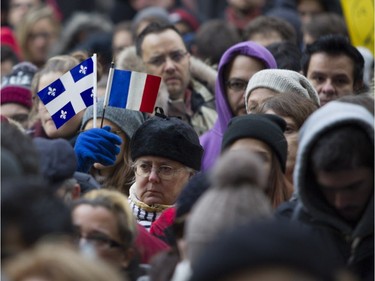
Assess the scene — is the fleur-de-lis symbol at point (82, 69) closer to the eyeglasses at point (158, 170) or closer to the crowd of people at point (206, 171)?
the crowd of people at point (206, 171)

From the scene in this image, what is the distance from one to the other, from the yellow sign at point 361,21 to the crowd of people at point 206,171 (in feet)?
0.52

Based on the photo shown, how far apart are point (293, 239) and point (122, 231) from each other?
1853mm

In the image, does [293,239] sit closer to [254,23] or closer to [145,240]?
[145,240]

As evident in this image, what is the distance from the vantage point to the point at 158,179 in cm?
770

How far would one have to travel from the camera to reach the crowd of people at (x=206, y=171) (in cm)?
455

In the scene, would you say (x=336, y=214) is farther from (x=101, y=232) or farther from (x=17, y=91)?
(x=17, y=91)

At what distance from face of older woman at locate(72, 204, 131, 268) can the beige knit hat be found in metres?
2.43

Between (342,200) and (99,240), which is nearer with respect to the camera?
(342,200)

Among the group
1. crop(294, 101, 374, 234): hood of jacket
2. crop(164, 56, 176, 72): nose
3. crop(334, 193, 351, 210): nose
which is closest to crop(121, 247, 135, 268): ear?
crop(294, 101, 374, 234): hood of jacket

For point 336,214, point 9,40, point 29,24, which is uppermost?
point 336,214

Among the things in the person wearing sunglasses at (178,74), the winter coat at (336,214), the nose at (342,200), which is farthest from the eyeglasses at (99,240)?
the person wearing sunglasses at (178,74)

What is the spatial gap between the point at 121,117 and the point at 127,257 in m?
2.62

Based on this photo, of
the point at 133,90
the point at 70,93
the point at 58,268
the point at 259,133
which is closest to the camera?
the point at 58,268

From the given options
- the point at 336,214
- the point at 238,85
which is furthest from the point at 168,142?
the point at 336,214
